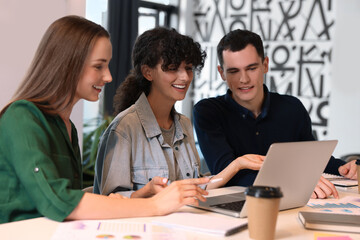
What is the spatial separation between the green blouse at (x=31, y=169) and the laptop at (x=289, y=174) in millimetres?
457

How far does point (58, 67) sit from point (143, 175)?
0.64 meters

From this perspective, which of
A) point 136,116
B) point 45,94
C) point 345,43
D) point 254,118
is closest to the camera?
point 45,94

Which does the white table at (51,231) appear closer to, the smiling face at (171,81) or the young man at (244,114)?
the smiling face at (171,81)

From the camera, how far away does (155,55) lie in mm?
2084

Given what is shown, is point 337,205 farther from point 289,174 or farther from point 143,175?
point 143,175

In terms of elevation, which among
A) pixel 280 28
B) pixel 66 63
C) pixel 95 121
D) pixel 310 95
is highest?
pixel 280 28

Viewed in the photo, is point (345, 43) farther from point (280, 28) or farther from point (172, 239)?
point (172, 239)

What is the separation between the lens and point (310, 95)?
196 inches

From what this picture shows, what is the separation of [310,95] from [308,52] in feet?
1.56

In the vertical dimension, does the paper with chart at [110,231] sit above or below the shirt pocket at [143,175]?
above

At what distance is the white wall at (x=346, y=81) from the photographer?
14.8 ft

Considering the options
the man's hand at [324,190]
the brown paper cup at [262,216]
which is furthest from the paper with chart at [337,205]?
the brown paper cup at [262,216]

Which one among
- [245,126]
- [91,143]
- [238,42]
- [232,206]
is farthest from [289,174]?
[91,143]

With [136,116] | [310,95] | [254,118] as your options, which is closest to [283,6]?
[310,95]
